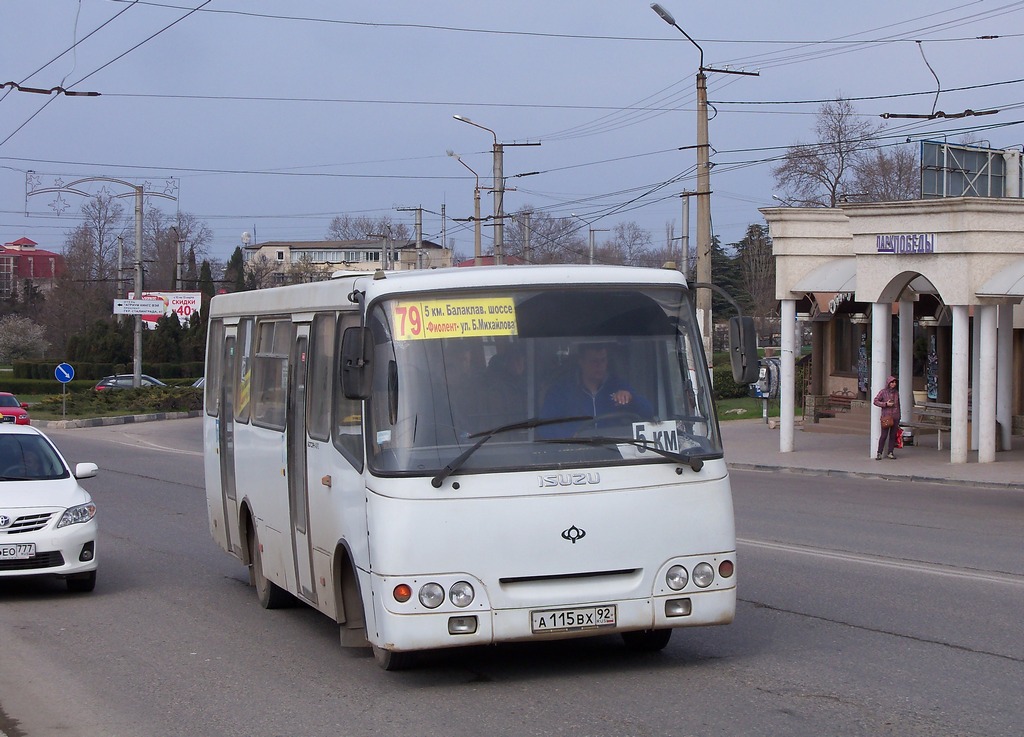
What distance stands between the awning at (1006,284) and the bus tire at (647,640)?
1683cm

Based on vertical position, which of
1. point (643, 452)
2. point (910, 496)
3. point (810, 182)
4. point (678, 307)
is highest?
point (810, 182)

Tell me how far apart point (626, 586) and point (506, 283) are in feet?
6.02

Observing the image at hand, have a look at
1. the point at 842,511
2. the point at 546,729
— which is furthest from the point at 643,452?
the point at 842,511

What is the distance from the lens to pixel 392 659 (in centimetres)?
729

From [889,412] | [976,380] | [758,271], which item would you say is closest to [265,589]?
[889,412]

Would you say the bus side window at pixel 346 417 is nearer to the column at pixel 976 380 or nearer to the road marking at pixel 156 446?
the column at pixel 976 380

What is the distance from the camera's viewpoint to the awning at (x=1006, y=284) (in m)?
22.4

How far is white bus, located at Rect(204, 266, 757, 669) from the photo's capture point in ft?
21.8

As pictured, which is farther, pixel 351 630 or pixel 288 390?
pixel 288 390

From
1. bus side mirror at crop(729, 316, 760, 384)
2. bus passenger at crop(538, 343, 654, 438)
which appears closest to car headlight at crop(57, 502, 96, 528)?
bus passenger at crop(538, 343, 654, 438)

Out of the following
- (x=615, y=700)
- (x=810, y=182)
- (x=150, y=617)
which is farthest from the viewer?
(x=810, y=182)

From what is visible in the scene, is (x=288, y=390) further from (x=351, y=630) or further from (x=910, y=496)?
(x=910, y=496)

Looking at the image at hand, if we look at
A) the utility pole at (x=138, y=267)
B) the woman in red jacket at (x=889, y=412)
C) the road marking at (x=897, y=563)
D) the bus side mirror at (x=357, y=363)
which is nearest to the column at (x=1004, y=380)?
the woman in red jacket at (x=889, y=412)

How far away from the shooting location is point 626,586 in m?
6.82
